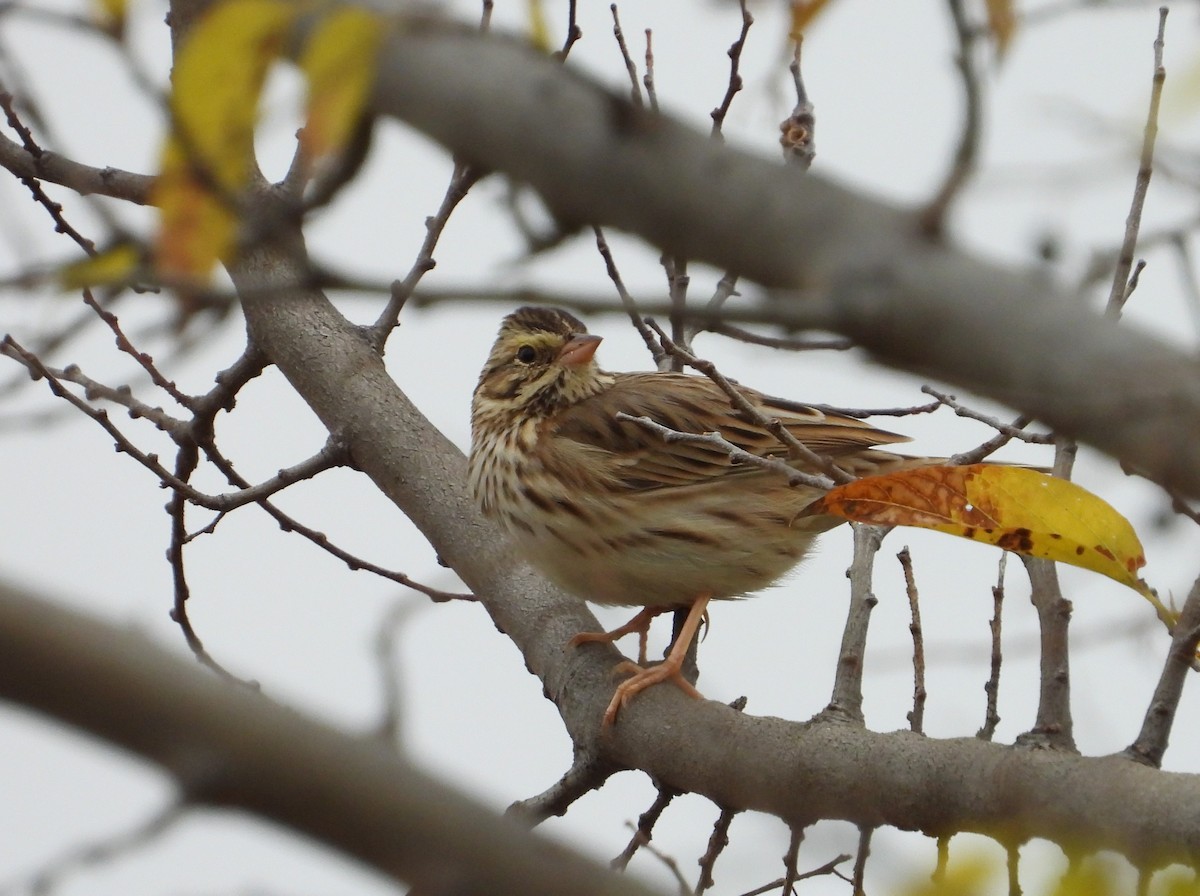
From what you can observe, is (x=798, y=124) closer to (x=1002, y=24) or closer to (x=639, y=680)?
(x=639, y=680)

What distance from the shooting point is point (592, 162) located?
5.91 feet

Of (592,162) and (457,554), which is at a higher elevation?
(457,554)

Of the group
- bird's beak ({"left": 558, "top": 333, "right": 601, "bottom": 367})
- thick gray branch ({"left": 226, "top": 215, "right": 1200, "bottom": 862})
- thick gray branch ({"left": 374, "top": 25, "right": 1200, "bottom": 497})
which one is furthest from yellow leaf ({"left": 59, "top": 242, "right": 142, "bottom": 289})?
bird's beak ({"left": 558, "top": 333, "right": 601, "bottom": 367})

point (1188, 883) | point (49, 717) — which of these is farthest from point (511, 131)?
point (1188, 883)

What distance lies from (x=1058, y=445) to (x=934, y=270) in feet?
7.84

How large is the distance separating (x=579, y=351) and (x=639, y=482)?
720 millimetres

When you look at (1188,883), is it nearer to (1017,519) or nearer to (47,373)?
(1017,519)

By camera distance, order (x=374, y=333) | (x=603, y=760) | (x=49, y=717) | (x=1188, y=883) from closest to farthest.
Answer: (x=49, y=717), (x=1188, y=883), (x=603, y=760), (x=374, y=333)

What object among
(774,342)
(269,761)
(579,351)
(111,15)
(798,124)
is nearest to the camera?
(269,761)

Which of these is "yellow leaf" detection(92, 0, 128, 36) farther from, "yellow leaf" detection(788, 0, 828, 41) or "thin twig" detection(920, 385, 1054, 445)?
"thin twig" detection(920, 385, 1054, 445)

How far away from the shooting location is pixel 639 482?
6.34m

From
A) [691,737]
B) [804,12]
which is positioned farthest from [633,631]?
[804,12]

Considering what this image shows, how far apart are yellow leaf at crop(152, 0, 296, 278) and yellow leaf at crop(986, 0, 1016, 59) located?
112cm

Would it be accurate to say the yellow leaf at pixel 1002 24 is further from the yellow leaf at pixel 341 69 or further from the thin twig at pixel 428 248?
the thin twig at pixel 428 248
